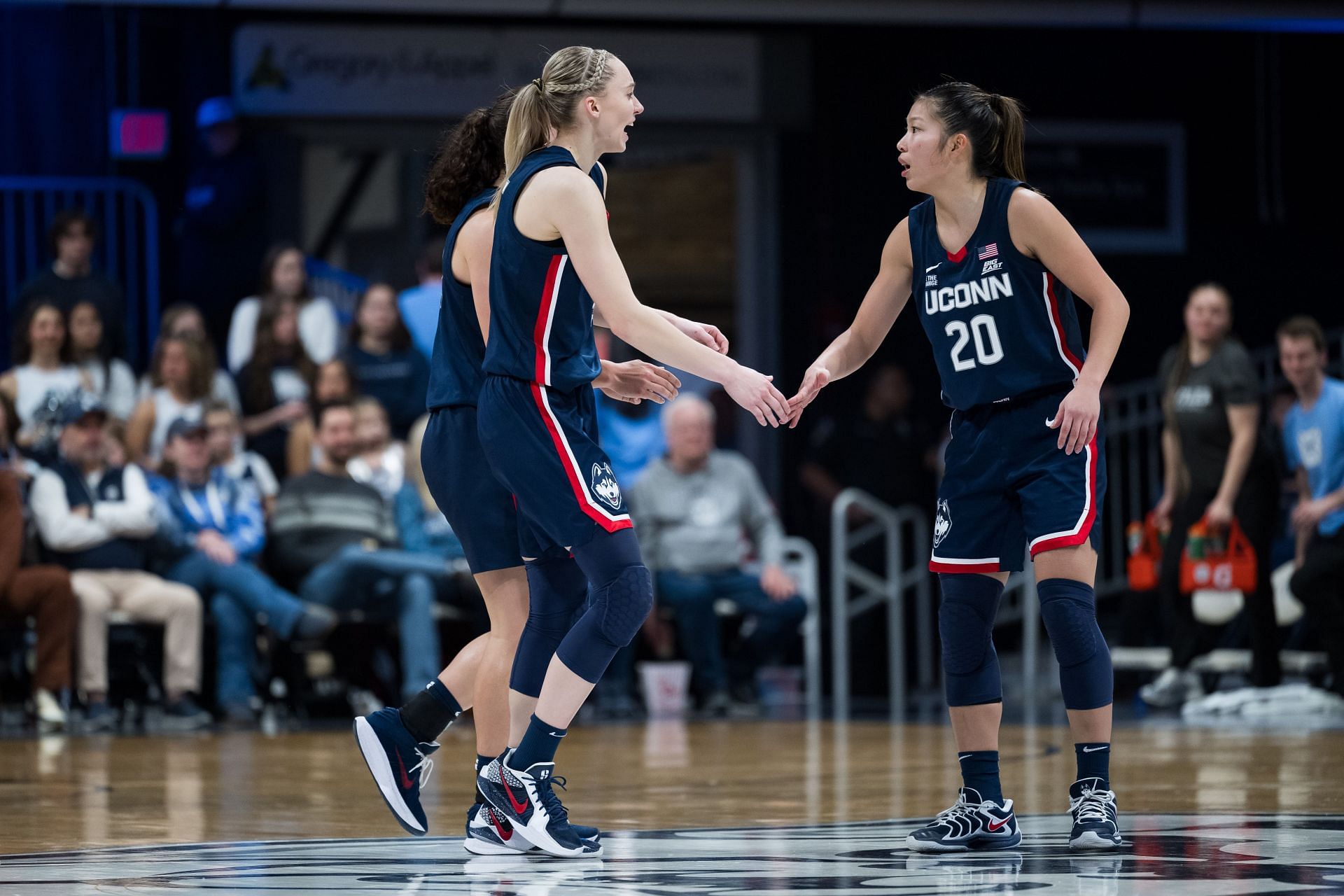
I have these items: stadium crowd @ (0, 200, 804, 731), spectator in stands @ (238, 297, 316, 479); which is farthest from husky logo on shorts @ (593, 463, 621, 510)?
spectator in stands @ (238, 297, 316, 479)

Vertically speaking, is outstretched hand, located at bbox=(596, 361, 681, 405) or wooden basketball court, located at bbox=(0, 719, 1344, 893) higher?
outstretched hand, located at bbox=(596, 361, 681, 405)

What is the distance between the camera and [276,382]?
10.3m

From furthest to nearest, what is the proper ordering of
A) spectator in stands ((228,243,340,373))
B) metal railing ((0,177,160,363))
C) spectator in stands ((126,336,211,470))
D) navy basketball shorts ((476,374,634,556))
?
metal railing ((0,177,160,363)), spectator in stands ((228,243,340,373)), spectator in stands ((126,336,211,470)), navy basketball shorts ((476,374,634,556))

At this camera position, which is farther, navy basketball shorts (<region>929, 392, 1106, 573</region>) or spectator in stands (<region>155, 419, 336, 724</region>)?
spectator in stands (<region>155, 419, 336, 724</region>)

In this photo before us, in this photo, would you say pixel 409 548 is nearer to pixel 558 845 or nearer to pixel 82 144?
pixel 82 144

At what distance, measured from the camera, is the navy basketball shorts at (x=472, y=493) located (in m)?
4.39

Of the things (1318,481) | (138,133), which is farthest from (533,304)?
(138,133)

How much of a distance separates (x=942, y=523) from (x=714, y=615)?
5.38 metres

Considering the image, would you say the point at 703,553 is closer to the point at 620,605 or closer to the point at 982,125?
the point at 982,125

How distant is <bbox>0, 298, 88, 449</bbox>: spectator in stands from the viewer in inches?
377

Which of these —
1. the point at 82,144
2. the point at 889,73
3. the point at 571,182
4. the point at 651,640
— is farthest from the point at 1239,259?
the point at 571,182

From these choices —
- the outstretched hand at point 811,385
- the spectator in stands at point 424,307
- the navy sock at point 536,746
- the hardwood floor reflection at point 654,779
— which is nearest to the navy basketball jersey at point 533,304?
the outstretched hand at point 811,385

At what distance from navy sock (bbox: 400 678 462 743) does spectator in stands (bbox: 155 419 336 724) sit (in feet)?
15.7

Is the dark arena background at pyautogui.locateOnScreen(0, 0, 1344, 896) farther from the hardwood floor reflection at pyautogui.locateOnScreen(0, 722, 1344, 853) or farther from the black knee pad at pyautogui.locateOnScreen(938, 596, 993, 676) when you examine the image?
the black knee pad at pyautogui.locateOnScreen(938, 596, 993, 676)
